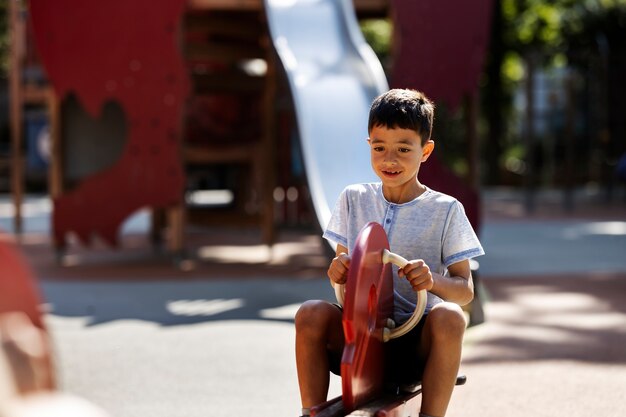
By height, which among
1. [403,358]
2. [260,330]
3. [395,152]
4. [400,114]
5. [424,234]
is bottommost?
[260,330]

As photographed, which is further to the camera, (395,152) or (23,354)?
(395,152)

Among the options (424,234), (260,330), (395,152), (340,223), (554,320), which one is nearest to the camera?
(395,152)

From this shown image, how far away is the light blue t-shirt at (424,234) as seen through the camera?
3406mm

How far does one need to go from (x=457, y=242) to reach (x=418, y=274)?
350 millimetres

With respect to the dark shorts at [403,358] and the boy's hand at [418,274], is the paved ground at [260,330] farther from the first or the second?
the boy's hand at [418,274]

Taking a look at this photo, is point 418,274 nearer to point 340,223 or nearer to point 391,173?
point 391,173

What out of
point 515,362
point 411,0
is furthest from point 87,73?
point 515,362

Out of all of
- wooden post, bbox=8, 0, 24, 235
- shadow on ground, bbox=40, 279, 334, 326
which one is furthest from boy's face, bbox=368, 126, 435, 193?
wooden post, bbox=8, 0, 24, 235

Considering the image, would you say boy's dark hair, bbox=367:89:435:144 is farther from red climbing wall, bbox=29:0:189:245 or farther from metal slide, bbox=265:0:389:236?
red climbing wall, bbox=29:0:189:245

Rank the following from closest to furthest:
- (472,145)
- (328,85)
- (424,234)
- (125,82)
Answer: (424,234) → (328,85) → (125,82) → (472,145)

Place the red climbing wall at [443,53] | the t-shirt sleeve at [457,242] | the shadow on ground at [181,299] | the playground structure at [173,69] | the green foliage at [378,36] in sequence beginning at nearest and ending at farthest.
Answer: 1. the t-shirt sleeve at [457,242]
2. the shadow on ground at [181,299]
3. the playground structure at [173,69]
4. the red climbing wall at [443,53]
5. the green foliage at [378,36]

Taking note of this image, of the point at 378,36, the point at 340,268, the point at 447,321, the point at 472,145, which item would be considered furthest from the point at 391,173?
the point at 378,36

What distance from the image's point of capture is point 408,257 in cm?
346

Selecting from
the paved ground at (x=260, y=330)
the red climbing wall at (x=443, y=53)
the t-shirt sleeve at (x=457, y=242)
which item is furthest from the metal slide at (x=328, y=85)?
the t-shirt sleeve at (x=457, y=242)
